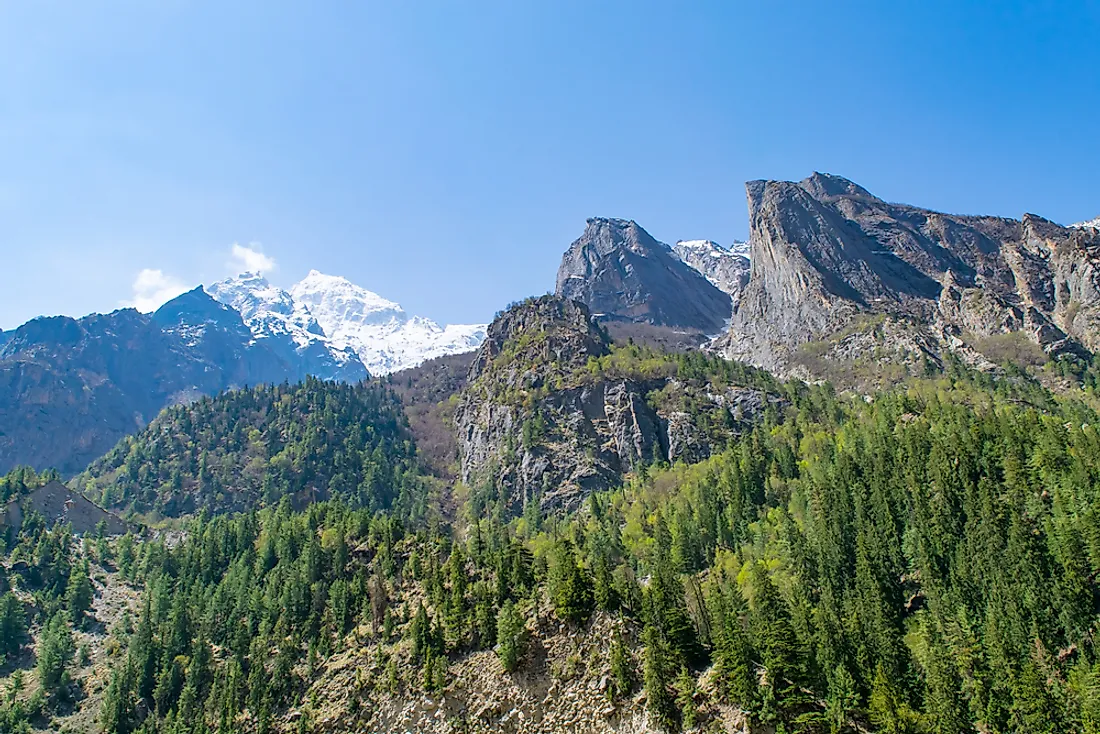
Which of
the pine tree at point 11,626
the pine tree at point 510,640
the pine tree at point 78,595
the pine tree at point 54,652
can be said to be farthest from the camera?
the pine tree at point 78,595

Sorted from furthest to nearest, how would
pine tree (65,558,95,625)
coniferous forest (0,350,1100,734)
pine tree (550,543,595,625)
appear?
1. pine tree (65,558,95,625)
2. pine tree (550,543,595,625)
3. coniferous forest (0,350,1100,734)

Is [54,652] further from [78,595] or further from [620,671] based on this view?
[620,671]

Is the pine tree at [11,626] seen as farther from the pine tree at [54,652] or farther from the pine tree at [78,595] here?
the pine tree at [78,595]

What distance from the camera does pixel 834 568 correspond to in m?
113

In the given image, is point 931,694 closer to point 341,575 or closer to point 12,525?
point 341,575

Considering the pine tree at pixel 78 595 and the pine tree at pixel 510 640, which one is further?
the pine tree at pixel 78 595

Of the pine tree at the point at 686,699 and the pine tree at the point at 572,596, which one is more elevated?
the pine tree at the point at 572,596

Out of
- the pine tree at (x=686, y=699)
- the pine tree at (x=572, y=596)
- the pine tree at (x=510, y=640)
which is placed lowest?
the pine tree at (x=686, y=699)

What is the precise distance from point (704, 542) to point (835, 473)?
2888cm

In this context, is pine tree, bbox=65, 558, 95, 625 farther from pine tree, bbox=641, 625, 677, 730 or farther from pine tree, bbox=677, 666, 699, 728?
pine tree, bbox=677, 666, 699, 728

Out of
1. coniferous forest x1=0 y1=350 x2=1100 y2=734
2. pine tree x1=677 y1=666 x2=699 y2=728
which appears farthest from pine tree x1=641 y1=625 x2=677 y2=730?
pine tree x1=677 y1=666 x2=699 y2=728

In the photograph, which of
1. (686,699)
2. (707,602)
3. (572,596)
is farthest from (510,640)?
(707,602)

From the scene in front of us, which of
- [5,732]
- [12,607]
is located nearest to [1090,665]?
[5,732]

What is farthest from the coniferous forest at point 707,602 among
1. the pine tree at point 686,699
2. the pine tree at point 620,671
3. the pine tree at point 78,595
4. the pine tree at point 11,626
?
the pine tree at point 78,595
